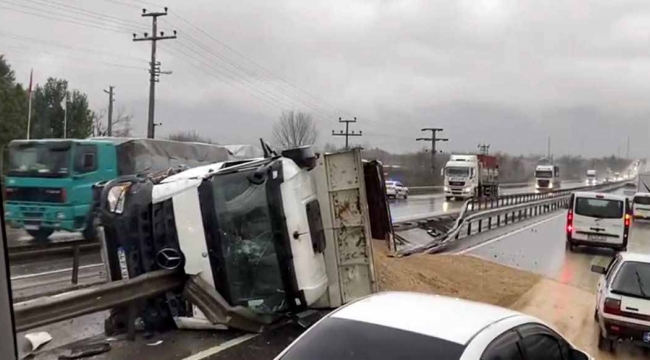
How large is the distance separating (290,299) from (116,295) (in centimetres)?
198

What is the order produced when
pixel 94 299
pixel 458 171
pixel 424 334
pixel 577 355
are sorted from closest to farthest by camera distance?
pixel 424 334
pixel 577 355
pixel 94 299
pixel 458 171

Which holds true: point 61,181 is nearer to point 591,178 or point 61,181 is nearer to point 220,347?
point 220,347

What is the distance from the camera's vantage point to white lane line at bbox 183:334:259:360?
651cm

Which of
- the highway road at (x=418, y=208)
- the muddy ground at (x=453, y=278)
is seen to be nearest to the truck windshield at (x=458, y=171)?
the highway road at (x=418, y=208)

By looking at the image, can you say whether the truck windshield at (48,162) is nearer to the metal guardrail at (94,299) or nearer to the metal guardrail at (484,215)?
the metal guardrail at (94,299)

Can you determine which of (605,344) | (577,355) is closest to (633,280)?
(605,344)

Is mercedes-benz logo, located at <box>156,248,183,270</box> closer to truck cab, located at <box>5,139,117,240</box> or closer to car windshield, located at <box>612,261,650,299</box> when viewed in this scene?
car windshield, located at <box>612,261,650,299</box>

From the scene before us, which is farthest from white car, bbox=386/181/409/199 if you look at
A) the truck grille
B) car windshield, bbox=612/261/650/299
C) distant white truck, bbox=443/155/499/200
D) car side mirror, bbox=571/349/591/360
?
car side mirror, bbox=571/349/591/360

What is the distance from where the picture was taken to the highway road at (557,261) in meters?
9.84

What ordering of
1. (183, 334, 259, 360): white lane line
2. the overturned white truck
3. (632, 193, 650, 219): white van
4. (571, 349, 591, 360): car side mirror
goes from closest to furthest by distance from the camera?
(571, 349, 591, 360): car side mirror < (183, 334, 259, 360): white lane line < the overturned white truck < (632, 193, 650, 219): white van

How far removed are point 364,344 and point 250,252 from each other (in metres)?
3.82

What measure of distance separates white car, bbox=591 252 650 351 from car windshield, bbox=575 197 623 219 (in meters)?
11.9

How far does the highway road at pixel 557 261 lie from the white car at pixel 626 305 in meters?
0.32

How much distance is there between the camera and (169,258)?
7395mm
